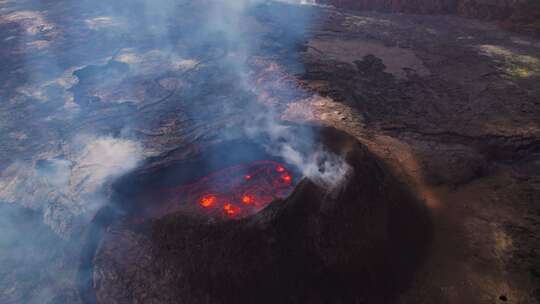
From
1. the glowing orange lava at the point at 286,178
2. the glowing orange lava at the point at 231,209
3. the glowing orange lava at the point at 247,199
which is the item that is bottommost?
the glowing orange lava at the point at 231,209

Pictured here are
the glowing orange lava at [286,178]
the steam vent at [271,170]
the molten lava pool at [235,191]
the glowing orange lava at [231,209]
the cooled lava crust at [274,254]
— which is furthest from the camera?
the glowing orange lava at [286,178]

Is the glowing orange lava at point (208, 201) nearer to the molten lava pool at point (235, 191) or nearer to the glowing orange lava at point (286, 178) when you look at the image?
the molten lava pool at point (235, 191)

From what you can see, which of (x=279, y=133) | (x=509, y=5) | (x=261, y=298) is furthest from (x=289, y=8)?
(x=261, y=298)

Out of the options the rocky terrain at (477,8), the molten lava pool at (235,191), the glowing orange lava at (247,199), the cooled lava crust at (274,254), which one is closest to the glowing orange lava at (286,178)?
the molten lava pool at (235,191)

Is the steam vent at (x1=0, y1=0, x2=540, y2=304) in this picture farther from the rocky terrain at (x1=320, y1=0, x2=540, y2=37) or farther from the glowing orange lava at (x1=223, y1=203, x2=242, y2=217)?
the rocky terrain at (x1=320, y1=0, x2=540, y2=37)

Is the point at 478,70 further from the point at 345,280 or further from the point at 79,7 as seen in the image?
the point at 79,7

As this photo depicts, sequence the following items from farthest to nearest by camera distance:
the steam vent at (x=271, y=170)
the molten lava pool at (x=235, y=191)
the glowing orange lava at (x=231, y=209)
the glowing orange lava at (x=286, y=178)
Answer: the glowing orange lava at (x=286, y=178) < the molten lava pool at (x=235, y=191) < the glowing orange lava at (x=231, y=209) < the steam vent at (x=271, y=170)

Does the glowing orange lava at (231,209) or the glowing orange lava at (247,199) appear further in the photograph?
the glowing orange lava at (247,199)
